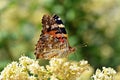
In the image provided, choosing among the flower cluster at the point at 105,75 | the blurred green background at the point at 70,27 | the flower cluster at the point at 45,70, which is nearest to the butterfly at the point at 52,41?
the flower cluster at the point at 45,70

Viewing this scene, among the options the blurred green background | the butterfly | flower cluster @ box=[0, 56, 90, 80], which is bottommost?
flower cluster @ box=[0, 56, 90, 80]

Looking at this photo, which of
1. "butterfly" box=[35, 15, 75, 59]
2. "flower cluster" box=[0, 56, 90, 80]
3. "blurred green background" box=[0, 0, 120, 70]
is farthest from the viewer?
"blurred green background" box=[0, 0, 120, 70]

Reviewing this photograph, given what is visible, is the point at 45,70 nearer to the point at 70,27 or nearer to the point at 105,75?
the point at 105,75

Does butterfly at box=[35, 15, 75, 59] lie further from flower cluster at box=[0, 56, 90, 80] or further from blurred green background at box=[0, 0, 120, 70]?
blurred green background at box=[0, 0, 120, 70]

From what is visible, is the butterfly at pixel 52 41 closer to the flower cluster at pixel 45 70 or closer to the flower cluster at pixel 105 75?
the flower cluster at pixel 45 70

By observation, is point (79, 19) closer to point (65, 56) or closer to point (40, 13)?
point (40, 13)

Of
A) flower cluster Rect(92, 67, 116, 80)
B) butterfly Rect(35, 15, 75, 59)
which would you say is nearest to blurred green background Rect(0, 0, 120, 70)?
butterfly Rect(35, 15, 75, 59)
